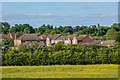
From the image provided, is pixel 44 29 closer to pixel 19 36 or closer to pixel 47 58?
pixel 19 36

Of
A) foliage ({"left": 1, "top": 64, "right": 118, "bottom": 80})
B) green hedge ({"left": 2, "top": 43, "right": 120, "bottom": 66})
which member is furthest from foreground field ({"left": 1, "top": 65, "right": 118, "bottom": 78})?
green hedge ({"left": 2, "top": 43, "right": 120, "bottom": 66})

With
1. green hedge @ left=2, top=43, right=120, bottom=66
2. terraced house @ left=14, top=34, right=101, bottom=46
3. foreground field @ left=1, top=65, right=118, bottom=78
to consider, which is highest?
terraced house @ left=14, top=34, right=101, bottom=46

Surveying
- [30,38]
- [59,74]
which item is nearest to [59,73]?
[59,74]

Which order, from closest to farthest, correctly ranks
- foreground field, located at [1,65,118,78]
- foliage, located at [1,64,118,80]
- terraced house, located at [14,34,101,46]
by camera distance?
foliage, located at [1,64,118,80] < foreground field, located at [1,65,118,78] < terraced house, located at [14,34,101,46]

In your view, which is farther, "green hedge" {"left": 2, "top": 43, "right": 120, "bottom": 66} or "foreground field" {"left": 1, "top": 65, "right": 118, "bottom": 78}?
"green hedge" {"left": 2, "top": 43, "right": 120, "bottom": 66}

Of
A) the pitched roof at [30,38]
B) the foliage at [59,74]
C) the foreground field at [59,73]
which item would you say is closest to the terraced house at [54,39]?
the pitched roof at [30,38]

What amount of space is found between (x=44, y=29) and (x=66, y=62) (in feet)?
111

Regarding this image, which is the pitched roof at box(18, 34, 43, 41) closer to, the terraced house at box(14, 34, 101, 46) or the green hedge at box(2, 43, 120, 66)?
the terraced house at box(14, 34, 101, 46)

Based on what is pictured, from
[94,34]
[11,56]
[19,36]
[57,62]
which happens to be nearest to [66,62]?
[57,62]

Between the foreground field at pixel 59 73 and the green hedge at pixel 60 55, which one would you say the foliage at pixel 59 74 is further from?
the green hedge at pixel 60 55

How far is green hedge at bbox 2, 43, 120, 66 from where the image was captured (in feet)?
60.1

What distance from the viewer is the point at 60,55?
19141 millimetres

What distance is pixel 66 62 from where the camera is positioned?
19.1 meters

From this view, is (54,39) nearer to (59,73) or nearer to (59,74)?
(59,73)
